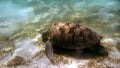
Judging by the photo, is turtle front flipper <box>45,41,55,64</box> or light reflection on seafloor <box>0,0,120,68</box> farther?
turtle front flipper <box>45,41,55,64</box>

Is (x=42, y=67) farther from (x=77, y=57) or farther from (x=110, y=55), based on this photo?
(x=110, y=55)

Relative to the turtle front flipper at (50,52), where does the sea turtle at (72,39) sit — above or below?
above

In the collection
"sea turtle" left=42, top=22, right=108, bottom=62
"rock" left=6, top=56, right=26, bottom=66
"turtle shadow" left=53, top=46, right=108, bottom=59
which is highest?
"sea turtle" left=42, top=22, right=108, bottom=62

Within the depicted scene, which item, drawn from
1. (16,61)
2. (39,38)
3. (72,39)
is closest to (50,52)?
(72,39)

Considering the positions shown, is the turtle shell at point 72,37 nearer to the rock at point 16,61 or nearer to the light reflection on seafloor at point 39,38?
the light reflection on seafloor at point 39,38

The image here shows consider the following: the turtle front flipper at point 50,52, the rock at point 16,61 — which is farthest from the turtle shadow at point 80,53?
the rock at point 16,61

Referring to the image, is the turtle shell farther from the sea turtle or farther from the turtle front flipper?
the turtle front flipper

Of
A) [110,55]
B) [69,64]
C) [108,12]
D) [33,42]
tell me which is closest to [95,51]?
[110,55]

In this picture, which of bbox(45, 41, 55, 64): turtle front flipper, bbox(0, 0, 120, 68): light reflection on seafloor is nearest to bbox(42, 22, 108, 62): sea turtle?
bbox(45, 41, 55, 64): turtle front flipper

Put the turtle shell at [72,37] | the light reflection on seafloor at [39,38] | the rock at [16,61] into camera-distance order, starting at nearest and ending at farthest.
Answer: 1. the light reflection on seafloor at [39,38]
2. the turtle shell at [72,37]
3. the rock at [16,61]
